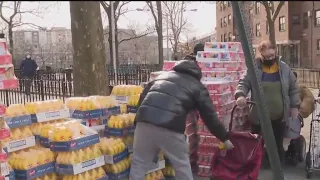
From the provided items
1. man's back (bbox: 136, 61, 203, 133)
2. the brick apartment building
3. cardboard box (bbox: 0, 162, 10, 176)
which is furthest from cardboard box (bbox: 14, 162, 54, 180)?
the brick apartment building

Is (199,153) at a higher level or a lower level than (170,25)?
lower

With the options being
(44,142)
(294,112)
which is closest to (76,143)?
(44,142)

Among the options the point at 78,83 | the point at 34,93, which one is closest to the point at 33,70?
the point at 34,93

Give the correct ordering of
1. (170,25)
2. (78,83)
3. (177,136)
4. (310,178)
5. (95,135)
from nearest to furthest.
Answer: (177,136), (95,135), (310,178), (78,83), (170,25)

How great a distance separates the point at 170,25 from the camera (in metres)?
39.9

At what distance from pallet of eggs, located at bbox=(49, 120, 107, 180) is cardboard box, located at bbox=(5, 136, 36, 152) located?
282mm

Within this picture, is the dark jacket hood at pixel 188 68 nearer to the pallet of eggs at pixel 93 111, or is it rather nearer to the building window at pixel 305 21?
the pallet of eggs at pixel 93 111

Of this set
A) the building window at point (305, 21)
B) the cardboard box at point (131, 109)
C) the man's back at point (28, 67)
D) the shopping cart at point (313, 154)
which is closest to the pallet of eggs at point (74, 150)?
the cardboard box at point (131, 109)

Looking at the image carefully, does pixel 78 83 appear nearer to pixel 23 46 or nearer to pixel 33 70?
pixel 33 70

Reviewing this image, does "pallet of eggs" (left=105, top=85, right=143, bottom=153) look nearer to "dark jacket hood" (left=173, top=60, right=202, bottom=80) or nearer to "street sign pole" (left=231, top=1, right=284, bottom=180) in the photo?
"dark jacket hood" (left=173, top=60, right=202, bottom=80)

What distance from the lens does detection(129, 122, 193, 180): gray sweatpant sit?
4332 mm

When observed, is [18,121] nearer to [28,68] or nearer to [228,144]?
[228,144]

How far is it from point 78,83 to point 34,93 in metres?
7.41

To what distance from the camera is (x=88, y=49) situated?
7.80 metres
